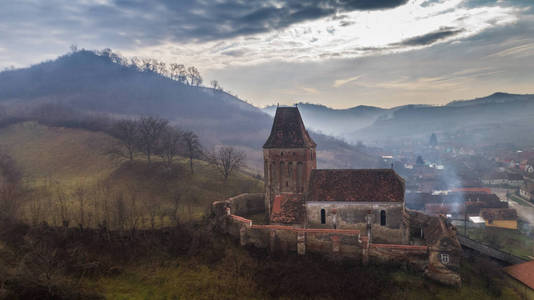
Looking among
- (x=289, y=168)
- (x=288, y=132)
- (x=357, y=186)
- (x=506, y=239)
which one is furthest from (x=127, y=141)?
(x=506, y=239)

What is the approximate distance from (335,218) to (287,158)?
979cm

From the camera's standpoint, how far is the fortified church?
31.4m

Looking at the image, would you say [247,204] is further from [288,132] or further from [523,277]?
[523,277]

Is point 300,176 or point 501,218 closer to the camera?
point 300,176

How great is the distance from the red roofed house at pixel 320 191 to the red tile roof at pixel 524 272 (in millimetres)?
14173

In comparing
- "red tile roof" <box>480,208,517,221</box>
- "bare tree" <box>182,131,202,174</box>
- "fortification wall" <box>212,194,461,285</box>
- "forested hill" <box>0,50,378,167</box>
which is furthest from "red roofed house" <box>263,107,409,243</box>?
"forested hill" <box>0,50,378,167</box>

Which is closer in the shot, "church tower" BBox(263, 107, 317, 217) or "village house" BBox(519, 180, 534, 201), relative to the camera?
"church tower" BBox(263, 107, 317, 217)

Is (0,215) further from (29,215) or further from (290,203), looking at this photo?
(290,203)

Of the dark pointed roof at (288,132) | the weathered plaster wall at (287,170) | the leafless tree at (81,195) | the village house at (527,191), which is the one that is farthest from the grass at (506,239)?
the leafless tree at (81,195)

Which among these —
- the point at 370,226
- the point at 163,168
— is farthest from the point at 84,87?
the point at 370,226

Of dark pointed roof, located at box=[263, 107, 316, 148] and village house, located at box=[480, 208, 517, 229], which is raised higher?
dark pointed roof, located at box=[263, 107, 316, 148]

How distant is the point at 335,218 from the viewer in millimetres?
36406

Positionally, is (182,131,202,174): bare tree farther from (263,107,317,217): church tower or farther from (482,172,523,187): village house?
(482,172,523,187): village house

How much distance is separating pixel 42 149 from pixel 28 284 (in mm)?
53659
